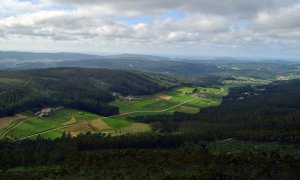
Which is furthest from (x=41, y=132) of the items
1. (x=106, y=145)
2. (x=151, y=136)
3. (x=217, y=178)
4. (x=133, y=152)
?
(x=217, y=178)

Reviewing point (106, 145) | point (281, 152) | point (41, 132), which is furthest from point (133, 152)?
point (41, 132)

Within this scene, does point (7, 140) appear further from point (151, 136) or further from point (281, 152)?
point (281, 152)

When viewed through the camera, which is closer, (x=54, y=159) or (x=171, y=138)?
(x=54, y=159)

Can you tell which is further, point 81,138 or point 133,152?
point 81,138

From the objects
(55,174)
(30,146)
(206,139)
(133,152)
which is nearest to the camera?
(55,174)

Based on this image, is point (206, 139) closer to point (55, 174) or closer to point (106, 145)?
point (106, 145)

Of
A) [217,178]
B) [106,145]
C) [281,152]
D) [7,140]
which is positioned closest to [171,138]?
[106,145]

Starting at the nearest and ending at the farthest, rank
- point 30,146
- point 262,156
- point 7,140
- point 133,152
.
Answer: point 262,156 → point 133,152 → point 30,146 → point 7,140

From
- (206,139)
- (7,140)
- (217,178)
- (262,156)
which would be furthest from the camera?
(206,139)

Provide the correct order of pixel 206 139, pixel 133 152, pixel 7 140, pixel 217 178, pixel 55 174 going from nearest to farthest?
pixel 217 178 < pixel 55 174 < pixel 133 152 < pixel 7 140 < pixel 206 139
